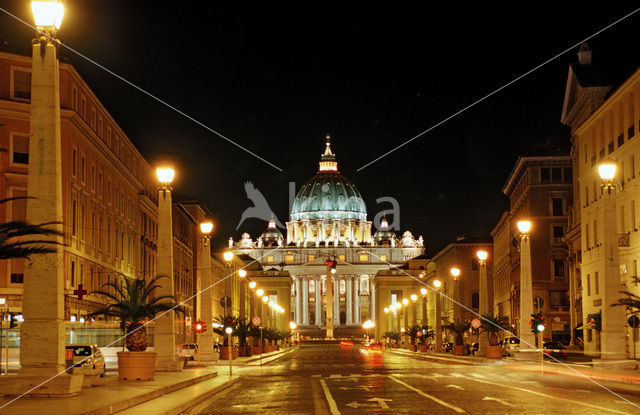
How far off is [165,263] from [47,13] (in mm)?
15705

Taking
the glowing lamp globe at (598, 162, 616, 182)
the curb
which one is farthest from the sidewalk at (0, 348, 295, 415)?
the glowing lamp globe at (598, 162, 616, 182)

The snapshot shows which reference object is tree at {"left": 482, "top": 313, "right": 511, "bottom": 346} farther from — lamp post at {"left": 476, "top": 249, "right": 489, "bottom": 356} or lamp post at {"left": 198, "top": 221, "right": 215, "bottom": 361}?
lamp post at {"left": 198, "top": 221, "right": 215, "bottom": 361}

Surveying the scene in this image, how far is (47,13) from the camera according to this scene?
20.1 metres

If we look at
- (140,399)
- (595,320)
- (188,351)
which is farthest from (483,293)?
(140,399)

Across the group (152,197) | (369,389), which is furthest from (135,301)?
(152,197)

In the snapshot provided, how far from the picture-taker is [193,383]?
104 ft

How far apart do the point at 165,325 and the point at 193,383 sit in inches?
174

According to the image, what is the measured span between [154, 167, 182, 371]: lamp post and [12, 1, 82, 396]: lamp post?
44.8 feet

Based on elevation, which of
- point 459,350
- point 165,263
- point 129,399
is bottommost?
point 459,350

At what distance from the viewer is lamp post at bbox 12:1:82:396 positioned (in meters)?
20.0

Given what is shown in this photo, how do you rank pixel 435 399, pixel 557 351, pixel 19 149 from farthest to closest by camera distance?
pixel 557 351
pixel 19 149
pixel 435 399

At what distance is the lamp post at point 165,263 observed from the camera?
34.7 meters

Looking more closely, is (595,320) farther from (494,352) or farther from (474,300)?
(474,300)

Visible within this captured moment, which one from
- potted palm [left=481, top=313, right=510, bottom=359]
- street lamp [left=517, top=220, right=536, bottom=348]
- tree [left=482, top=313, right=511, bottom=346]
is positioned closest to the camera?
street lamp [left=517, top=220, right=536, bottom=348]
